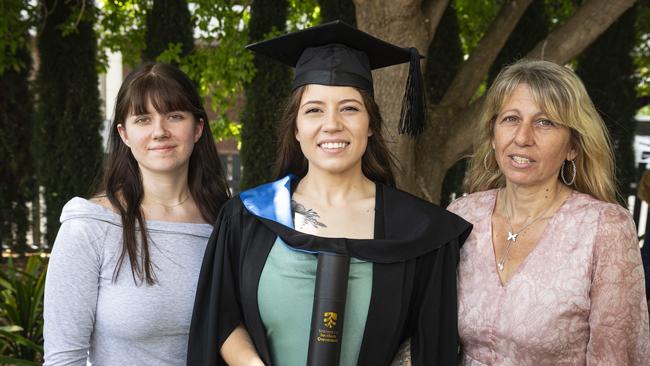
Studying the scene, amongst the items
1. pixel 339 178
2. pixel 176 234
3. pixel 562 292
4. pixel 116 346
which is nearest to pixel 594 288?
pixel 562 292

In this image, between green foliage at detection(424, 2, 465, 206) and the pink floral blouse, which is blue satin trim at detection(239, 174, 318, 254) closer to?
the pink floral blouse

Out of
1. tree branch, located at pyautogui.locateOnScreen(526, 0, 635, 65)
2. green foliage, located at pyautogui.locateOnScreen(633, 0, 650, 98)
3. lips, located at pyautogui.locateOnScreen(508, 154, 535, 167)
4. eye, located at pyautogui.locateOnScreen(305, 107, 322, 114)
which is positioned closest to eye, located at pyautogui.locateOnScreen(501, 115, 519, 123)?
lips, located at pyautogui.locateOnScreen(508, 154, 535, 167)

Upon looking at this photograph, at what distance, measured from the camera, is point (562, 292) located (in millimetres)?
2072

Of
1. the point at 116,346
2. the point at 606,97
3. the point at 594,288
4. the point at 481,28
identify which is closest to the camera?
the point at 594,288

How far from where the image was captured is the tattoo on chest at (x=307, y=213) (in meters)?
2.17

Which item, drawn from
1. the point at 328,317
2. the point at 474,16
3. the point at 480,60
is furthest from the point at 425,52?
the point at 474,16

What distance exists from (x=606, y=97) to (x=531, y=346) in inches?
244

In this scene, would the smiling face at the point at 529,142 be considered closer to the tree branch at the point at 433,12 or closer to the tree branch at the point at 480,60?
the tree branch at the point at 433,12

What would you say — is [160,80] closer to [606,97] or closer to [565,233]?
[565,233]

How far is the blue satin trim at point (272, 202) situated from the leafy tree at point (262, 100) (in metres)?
5.75

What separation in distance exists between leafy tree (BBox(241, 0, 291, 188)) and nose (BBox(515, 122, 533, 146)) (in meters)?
5.94

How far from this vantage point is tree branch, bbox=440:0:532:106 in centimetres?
441

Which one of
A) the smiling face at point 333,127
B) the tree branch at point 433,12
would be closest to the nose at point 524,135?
the smiling face at point 333,127

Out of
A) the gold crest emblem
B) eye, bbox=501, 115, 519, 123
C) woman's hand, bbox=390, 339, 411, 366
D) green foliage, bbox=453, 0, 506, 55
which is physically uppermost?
green foliage, bbox=453, 0, 506, 55
